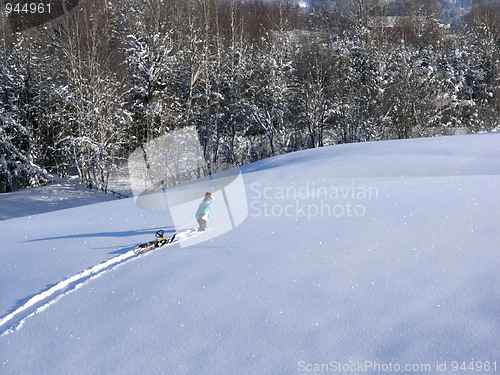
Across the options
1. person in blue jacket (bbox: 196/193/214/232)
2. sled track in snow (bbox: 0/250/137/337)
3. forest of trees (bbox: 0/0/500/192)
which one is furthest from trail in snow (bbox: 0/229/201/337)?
forest of trees (bbox: 0/0/500/192)

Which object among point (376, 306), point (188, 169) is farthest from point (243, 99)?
point (376, 306)

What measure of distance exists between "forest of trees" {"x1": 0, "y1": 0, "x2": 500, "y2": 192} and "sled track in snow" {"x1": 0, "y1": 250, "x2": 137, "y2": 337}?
14305mm

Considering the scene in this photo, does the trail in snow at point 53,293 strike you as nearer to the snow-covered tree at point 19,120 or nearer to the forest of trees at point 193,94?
the forest of trees at point 193,94

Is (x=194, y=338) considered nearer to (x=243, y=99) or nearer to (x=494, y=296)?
(x=494, y=296)

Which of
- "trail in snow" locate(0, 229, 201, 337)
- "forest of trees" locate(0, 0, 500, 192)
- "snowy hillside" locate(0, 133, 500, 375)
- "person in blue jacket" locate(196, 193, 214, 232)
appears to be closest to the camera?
"snowy hillside" locate(0, 133, 500, 375)

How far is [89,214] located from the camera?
6.81m

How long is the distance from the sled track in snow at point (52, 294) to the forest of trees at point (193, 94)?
14.3 metres

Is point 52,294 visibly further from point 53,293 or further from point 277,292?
point 277,292

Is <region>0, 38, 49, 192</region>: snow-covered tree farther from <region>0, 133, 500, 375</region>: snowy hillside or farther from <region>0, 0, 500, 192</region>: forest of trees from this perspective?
<region>0, 133, 500, 375</region>: snowy hillside

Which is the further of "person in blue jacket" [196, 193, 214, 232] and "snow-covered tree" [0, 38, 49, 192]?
"snow-covered tree" [0, 38, 49, 192]

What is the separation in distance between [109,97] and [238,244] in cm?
1580

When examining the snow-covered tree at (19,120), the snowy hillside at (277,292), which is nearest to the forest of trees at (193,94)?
the snow-covered tree at (19,120)

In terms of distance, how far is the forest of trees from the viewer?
1855cm

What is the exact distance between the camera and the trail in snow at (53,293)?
342cm
